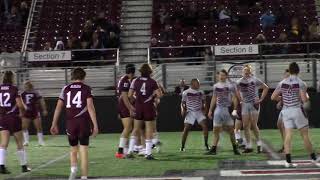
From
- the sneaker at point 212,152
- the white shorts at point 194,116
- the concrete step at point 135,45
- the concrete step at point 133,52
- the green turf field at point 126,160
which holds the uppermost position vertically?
the concrete step at point 135,45

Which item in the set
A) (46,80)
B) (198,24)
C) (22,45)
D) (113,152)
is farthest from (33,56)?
(113,152)

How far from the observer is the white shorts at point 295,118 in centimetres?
1276

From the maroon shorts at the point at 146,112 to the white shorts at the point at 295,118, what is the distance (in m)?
3.27

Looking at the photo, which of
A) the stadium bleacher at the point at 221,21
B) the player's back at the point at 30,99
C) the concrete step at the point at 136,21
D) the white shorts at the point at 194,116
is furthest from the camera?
the concrete step at the point at 136,21

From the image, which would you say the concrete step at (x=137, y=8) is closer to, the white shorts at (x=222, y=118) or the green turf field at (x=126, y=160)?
the green turf field at (x=126, y=160)

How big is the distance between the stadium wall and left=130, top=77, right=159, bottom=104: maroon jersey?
9.80 m

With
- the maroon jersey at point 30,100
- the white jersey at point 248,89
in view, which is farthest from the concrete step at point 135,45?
the white jersey at point 248,89

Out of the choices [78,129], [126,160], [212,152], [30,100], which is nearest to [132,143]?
[126,160]

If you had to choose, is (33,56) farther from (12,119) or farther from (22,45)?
(12,119)

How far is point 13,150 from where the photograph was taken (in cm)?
1858

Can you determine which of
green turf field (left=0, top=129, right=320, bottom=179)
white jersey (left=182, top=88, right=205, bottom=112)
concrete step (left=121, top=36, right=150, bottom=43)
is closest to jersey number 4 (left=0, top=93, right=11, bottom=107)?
green turf field (left=0, top=129, right=320, bottom=179)

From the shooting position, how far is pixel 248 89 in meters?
16.1

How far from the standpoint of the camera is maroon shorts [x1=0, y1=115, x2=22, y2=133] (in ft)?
43.9

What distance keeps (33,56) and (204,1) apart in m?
9.19
